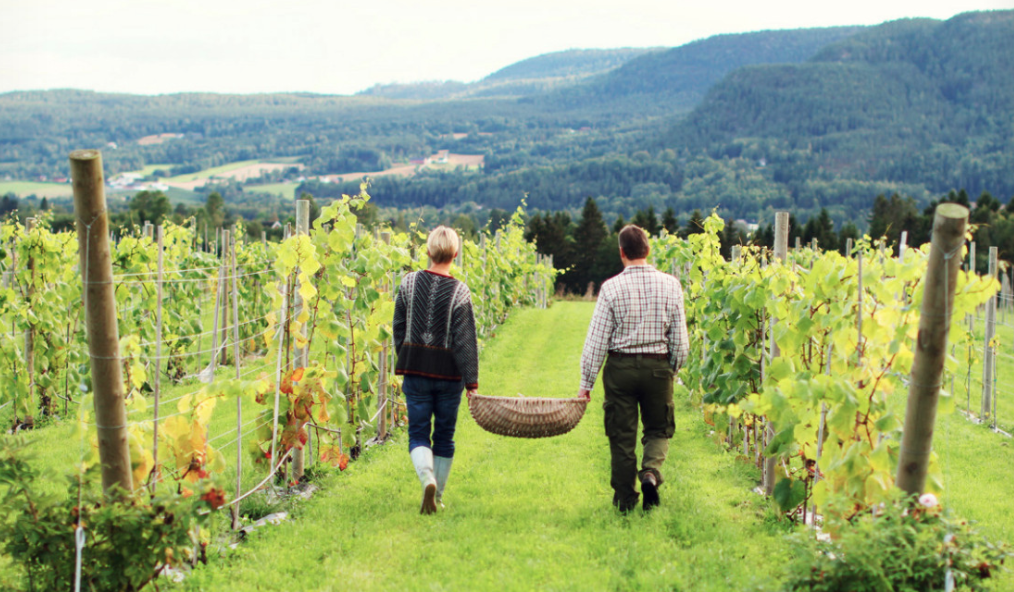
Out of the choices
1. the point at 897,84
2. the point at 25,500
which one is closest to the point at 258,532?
the point at 25,500

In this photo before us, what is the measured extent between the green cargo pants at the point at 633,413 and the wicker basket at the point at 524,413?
217 millimetres

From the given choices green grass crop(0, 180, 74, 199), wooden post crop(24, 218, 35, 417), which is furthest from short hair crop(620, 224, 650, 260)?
green grass crop(0, 180, 74, 199)

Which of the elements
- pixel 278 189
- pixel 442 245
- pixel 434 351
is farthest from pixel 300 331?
pixel 278 189

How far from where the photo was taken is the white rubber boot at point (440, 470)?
4621 mm

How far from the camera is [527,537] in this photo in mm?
4160

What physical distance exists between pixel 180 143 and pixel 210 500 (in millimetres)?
193667

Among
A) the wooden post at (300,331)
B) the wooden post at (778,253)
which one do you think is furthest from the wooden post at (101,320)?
the wooden post at (778,253)

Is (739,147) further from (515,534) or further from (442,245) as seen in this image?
(515,534)

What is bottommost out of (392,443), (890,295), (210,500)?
(392,443)

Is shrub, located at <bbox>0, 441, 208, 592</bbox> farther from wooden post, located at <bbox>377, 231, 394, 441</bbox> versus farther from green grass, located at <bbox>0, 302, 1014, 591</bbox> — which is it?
wooden post, located at <bbox>377, 231, 394, 441</bbox>

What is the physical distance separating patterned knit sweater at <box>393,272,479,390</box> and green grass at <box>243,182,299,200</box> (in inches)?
4916

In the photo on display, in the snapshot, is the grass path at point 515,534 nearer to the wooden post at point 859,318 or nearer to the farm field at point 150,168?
the wooden post at point 859,318

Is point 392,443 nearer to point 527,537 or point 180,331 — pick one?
point 527,537

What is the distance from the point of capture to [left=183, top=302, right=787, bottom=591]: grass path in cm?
359
